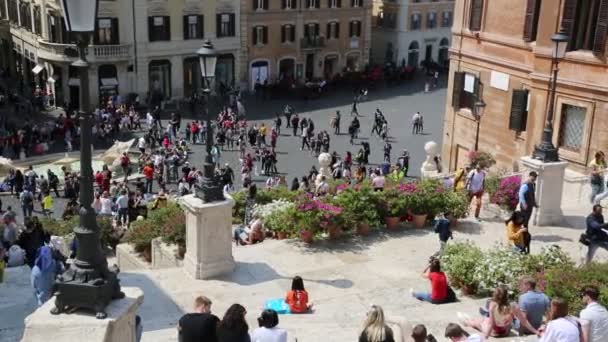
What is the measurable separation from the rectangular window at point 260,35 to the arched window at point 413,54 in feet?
49.4

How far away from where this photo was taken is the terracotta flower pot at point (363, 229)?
15082 mm

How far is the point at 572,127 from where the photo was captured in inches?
887

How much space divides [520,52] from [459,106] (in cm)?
403

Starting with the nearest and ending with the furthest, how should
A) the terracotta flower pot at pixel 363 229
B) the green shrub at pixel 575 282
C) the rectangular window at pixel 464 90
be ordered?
the green shrub at pixel 575 282, the terracotta flower pot at pixel 363 229, the rectangular window at pixel 464 90

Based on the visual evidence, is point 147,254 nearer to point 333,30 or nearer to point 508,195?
point 508,195

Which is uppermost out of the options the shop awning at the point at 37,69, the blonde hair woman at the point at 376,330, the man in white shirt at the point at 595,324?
the blonde hair woman at the point at 376,330

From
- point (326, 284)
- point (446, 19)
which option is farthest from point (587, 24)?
point (446, 19)

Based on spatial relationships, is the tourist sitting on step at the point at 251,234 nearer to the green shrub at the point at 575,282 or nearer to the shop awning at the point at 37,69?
the green shrub at the point at 575,282

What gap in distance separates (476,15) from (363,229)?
47.4ft

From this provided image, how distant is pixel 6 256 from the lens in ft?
49.6

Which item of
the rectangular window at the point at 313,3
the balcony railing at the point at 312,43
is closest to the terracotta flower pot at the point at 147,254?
the balcony railing at the point at 312,43

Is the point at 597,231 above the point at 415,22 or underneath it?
underneath

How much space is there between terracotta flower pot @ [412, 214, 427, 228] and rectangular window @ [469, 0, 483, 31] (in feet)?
43.1

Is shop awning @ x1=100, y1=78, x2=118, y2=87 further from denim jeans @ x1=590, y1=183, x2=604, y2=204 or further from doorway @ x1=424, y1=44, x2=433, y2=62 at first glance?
denim jeans @ x1=590, y1=183, x2=604, y2=204
